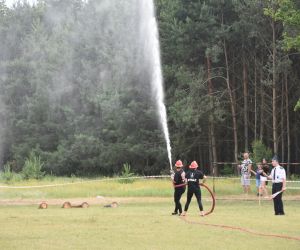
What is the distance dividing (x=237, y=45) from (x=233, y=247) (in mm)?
37590

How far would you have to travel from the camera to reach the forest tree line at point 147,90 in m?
46.8

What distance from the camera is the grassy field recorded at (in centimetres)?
1420

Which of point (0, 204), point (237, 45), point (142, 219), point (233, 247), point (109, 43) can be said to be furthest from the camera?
point (109, 43)

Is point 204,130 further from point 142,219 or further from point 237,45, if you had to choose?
point 142,219

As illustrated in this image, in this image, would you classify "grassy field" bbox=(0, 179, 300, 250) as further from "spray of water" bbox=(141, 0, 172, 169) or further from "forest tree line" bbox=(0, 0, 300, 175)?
"spray of water" bbox=(141, 0, 172, 169)

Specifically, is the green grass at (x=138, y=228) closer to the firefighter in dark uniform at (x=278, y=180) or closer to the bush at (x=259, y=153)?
the firefighter in dark uniform at (x=278, y=180)

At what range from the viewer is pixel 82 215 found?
21719 mm

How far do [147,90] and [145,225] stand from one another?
34.1 m

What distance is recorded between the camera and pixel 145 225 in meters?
18.1

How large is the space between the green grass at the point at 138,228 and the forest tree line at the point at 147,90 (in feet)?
46.6

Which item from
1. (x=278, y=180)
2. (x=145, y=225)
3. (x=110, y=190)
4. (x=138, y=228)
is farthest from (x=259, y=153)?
(x=138, y=228)

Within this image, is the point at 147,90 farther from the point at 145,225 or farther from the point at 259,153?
the point at 145,225

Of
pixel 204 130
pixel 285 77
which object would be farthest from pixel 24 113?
pixel 285 77

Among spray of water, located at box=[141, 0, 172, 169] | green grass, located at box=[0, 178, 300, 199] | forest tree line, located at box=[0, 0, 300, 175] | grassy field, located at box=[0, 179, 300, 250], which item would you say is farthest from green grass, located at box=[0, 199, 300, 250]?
spray of water, located at box=[141, 0, 172, 169]
